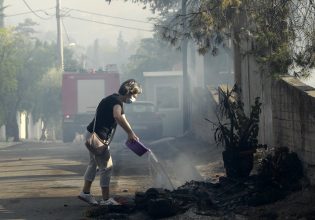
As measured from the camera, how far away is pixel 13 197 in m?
12.4

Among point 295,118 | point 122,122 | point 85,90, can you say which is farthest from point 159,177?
point 85,90

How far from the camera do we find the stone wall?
11070mm

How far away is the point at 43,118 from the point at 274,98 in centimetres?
4384

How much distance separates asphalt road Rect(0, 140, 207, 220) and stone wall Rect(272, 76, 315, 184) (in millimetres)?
2558

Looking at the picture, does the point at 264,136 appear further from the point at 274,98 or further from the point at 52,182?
the point at 52,182

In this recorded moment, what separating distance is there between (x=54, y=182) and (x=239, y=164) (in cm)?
423

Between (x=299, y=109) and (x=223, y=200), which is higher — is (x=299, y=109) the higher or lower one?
the higher one

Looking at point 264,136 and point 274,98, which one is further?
point 264,136

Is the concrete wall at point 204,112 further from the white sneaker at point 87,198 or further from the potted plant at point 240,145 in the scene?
the white sneaker at point 87,198

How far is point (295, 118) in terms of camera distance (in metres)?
12.0

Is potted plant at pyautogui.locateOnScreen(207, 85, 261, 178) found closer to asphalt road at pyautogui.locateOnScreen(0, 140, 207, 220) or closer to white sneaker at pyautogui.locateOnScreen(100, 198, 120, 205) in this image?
asphalt road at pyautogui.locateOnScreen(0, 140, 207, 220)

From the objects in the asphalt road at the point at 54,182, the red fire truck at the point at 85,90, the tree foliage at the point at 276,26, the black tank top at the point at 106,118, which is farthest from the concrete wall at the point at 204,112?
the black tank top at the point at 106,118

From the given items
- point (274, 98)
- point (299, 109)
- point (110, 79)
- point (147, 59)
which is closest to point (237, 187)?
point (299, 109)

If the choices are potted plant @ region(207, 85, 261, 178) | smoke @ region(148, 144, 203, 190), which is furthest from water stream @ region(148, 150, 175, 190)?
potted plant @ region(207, 85, 261, 178)
